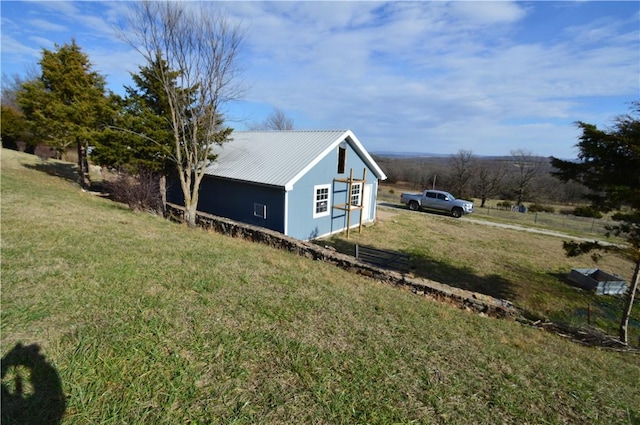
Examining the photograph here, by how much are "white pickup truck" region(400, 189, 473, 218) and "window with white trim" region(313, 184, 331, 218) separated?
1456 cm

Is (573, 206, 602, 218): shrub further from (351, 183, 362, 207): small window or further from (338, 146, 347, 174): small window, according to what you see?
(351, 183, 362, 207): small window

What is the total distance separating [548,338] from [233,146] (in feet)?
53.5

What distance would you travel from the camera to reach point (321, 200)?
14156 mm

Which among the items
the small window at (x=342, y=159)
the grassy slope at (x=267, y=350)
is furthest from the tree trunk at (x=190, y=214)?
the small window at (x=342, y=159)

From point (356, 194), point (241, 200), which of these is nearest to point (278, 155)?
point (241, 200)

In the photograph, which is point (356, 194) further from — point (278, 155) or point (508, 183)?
point (508, 183)

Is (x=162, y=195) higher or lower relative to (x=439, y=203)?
higher

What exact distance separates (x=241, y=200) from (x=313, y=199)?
339 centimetres

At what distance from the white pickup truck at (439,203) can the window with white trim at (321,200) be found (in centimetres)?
1456

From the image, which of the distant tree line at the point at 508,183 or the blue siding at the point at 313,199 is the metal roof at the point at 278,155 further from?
the distant tree line at the point at 508,183

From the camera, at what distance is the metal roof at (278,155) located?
12812 mm

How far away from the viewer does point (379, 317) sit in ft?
16.8

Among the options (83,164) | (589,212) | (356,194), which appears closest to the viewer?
(589,212)

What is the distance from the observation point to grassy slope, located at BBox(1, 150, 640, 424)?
293cm
